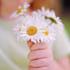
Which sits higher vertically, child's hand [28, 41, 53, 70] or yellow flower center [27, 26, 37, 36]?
yellow flower center [27, 26, 37, 36]

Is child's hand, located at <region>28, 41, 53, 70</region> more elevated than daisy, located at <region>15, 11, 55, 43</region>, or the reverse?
daisy, located at <region>15, 11, 55, 43</region>

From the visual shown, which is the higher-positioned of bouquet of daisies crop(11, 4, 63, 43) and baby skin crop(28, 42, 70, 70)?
bouquet of daisies crop(11, 4, 63, 43)

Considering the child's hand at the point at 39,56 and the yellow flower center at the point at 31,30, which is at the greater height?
the yellow flower center at the point at 31,30

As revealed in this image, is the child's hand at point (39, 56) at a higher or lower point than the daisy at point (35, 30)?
lower

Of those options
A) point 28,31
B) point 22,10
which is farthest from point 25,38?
point 22,10

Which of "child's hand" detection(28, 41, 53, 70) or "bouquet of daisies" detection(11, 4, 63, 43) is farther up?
"bouquet of daisies" detection(11, 4, 63, 43)

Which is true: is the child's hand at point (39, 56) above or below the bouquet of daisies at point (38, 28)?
below

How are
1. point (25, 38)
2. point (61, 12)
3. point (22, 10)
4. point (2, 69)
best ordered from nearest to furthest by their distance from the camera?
point (25, 38) → point (22, 10) → point (2, 69) → point (61, 12)

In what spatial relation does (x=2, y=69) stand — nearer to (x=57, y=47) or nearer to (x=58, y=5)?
(x=57, y=47)
